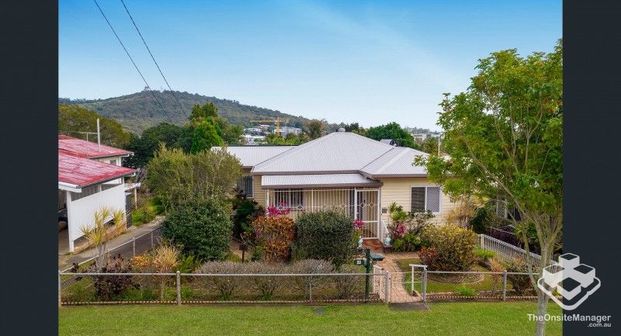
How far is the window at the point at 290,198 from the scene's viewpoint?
16.6 m

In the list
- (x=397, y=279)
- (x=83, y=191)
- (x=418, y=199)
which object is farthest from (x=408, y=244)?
(x=83, y=191)

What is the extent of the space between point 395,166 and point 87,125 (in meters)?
43.8

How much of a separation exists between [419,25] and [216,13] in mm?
6905

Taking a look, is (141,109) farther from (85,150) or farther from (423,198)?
(423,198)

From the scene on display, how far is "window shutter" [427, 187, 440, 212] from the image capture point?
1631 centimetres

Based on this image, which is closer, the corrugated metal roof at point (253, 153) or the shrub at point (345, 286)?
the shrub at point (345, 286)

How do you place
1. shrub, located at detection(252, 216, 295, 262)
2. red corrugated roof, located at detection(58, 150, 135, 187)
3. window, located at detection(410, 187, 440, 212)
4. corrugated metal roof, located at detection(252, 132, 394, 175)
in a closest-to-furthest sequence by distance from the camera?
shrub, located at detection(252, 216, 295, 262) → red corrugated roof, located at detection(58, 150, 135, 187) → window, located at detection(410, 187, 440, 212) → corrugated metal roof, located at detection(252, 132, 394, 175)

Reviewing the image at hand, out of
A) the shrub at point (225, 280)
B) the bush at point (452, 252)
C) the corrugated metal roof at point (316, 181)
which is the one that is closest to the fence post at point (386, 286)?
the bush at point (452, 252)

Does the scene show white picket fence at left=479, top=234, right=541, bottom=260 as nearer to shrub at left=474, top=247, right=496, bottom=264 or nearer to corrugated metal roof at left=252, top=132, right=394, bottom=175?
shrub at left=474, top=247, right=496, bottom=264

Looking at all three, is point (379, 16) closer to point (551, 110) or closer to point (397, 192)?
point (551, 110)

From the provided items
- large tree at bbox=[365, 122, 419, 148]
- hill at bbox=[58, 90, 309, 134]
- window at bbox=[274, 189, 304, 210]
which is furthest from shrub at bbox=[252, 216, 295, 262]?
hill at bbox=[58, 90, 309, 134]

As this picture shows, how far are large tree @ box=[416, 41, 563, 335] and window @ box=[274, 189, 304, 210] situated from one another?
10.2m

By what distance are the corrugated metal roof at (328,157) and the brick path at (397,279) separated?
4725mm

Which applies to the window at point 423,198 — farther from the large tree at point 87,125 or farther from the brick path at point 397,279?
the large tree at point 87,125
